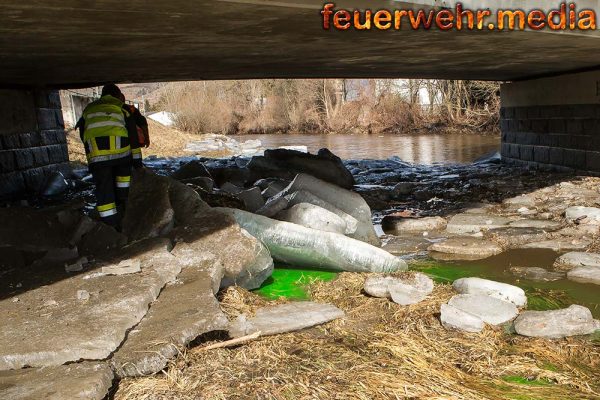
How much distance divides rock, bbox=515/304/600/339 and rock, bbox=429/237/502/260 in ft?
6.41

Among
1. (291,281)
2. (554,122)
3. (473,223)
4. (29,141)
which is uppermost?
(29,141)

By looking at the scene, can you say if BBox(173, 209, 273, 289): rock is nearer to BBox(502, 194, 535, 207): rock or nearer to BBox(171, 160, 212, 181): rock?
BBox(171, 160, 212, 181): rock

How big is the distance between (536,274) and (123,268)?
3798 mm

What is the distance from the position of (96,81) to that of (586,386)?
10495 millimetres

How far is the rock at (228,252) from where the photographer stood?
15.9ft

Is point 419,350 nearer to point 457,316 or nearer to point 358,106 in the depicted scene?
point 457,316

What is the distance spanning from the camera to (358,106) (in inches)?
1447

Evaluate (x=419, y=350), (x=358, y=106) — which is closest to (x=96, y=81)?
(x=419, y=350)

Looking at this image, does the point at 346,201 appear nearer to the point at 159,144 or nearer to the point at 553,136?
the point at 553,136

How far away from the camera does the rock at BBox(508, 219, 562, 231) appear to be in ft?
22.7

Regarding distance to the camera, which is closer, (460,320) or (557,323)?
(557,323)

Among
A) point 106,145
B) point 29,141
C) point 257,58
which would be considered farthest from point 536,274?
point 29,141

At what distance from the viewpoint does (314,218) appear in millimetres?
5863

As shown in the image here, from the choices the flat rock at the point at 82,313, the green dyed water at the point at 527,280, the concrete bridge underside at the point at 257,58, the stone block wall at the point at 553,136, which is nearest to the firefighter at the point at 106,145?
the concrete bridge underside at the point at 257,58
